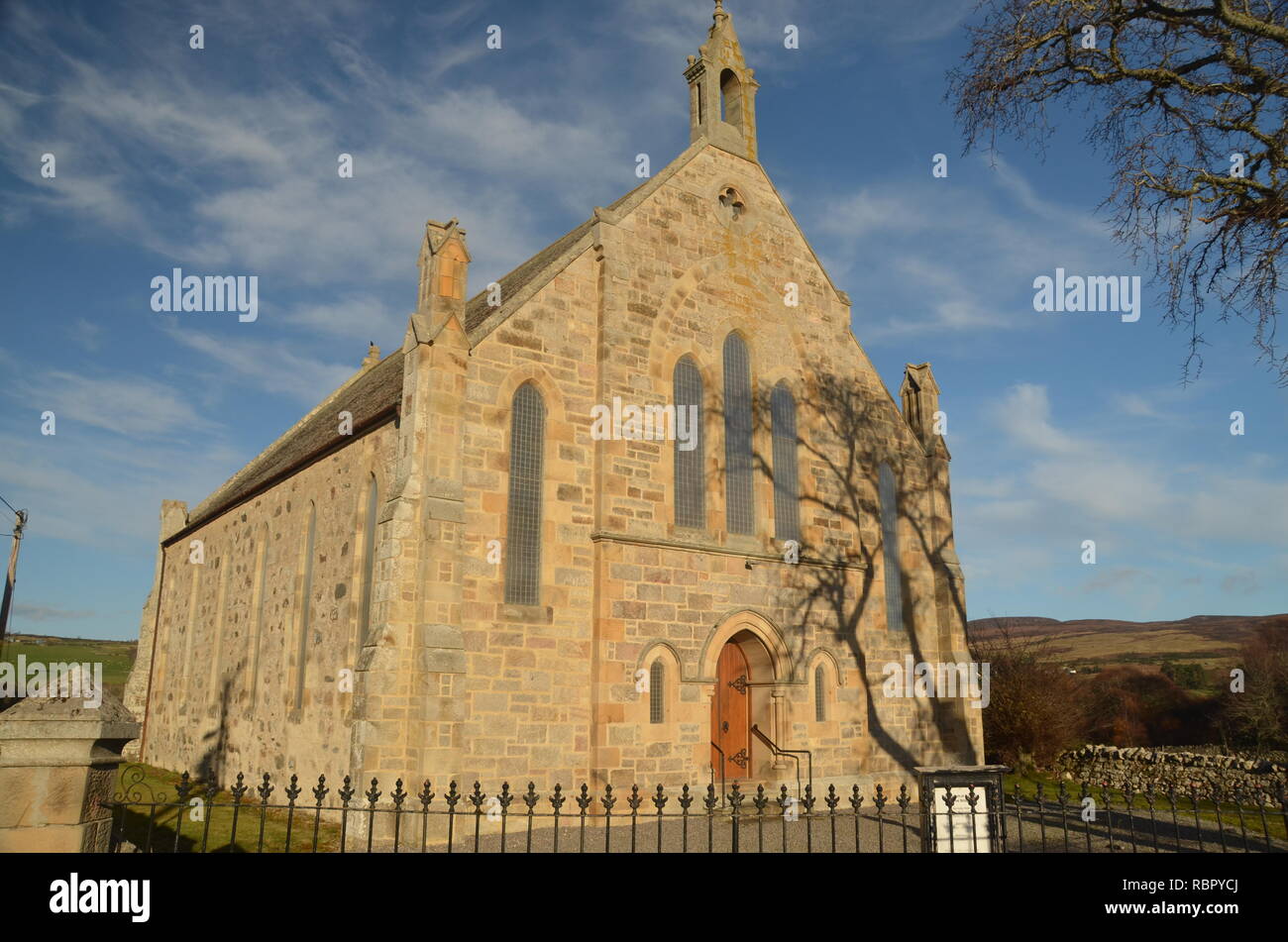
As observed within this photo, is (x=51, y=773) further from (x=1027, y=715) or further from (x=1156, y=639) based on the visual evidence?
(x=1156, y=639)

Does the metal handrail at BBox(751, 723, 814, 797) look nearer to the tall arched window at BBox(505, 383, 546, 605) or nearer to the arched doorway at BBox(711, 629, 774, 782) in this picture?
the arched doorway at BBox(711, 629, 774, 782)

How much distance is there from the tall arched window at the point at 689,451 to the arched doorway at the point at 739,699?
8.95 feet

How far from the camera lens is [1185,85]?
10320 millimetres

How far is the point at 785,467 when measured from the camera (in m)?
19.9

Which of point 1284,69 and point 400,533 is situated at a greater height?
point 1284,69

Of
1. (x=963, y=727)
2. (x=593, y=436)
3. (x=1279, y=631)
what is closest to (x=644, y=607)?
(x=593, y=436)

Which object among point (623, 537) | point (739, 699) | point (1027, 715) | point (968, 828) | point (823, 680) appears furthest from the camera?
point (1027, 715)

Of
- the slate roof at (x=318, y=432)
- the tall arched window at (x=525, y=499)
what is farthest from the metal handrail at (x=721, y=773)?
the slate roof at (x=318, y=432)

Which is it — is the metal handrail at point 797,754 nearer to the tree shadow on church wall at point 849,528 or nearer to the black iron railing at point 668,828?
the black iron railing at point 668,828

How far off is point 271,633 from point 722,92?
54.3ft

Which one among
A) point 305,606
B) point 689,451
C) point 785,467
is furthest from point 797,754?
point 305,606
